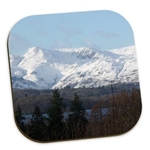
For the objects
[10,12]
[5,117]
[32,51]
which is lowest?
[5,117]

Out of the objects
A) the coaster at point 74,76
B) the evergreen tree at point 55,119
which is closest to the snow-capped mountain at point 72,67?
the coaster at point 74,76

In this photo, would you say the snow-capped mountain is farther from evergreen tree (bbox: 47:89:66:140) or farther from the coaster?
evergreen tree (bbox: 47:89:66:140)

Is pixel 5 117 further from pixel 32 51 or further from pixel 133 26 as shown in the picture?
pixel 133 26

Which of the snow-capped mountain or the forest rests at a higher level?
→ the snow-capped mountain

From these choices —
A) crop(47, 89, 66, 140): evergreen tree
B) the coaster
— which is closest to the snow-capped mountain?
the coaster

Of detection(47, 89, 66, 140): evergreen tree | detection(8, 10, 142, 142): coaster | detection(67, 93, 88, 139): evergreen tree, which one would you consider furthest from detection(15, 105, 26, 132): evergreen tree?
detection(67, 93, 88, 139): evergreen tree

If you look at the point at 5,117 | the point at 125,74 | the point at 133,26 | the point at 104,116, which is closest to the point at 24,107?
the point at 5,117

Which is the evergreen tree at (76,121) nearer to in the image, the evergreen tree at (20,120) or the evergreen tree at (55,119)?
the evergreen tree at (55,119)
